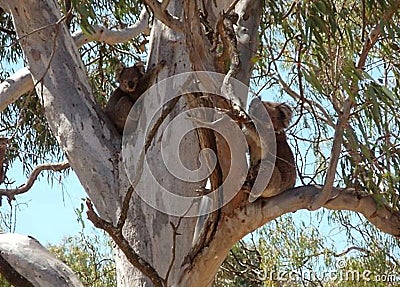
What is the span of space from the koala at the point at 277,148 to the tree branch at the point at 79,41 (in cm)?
104

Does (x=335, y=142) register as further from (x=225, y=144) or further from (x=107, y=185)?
(x=107, y=185)

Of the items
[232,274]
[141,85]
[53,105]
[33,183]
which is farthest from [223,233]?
[232,274]

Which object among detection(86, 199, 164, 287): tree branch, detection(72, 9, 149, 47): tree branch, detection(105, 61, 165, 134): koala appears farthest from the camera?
detection(72, 9, 149, 47): tree branch

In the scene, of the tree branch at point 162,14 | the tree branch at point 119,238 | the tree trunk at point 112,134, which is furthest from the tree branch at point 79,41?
the tree branch at point 119,238

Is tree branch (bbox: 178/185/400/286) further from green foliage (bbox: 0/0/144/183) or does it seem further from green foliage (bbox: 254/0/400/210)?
green foliage (bbox: 0/0/144/183)

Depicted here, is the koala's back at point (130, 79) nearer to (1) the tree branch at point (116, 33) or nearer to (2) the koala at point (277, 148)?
(1) the tree branch at point (116, 33)

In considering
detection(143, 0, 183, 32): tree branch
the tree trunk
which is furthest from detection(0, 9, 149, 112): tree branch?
detection(143, 0, 183, 32): tree branch

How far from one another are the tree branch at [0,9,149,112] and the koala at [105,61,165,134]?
332 millimetres

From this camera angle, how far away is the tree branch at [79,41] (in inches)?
171

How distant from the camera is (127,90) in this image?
174 inches

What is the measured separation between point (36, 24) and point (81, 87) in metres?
0.44

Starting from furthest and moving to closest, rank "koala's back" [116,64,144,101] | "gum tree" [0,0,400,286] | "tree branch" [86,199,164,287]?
"koala's back" [116,64,144,101] → "gum tree" [0,0,400,286] → "tree branch" [86,199,164,287]

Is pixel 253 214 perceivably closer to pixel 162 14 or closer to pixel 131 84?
pixel 162 14

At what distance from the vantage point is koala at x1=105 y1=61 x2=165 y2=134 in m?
3.59
